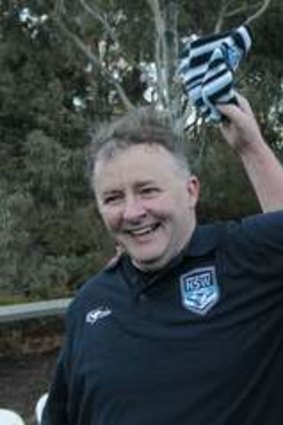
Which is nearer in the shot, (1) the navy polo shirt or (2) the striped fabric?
(1) the navy polo shirt

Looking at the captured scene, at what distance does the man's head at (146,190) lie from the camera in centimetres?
235

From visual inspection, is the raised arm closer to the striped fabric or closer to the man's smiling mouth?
the striped fabric

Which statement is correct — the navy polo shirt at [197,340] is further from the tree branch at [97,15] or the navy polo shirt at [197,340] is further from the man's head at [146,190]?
the tree branch at [97,15]

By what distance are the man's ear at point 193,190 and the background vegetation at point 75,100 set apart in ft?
45.5

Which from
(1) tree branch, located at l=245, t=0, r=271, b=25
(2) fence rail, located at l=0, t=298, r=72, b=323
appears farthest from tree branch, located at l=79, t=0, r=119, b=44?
(2) fence rail, located at l=0, t=298, r=72, b=323

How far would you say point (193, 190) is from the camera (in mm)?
2432

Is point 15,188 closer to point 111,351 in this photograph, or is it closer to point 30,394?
point 30,394

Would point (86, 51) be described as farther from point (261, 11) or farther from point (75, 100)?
point (261, 11)

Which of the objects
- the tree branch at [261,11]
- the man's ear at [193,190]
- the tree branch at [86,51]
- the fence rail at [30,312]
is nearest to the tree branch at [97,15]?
the tree branch at [86,51]

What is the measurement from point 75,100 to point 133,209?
68.3 feet

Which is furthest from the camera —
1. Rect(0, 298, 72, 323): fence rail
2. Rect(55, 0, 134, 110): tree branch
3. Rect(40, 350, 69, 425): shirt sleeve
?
Rect(55, 0, 134, 110): tree branch

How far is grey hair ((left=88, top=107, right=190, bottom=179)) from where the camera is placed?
240 cm

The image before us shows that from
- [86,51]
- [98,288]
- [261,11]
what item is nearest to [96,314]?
[98,288]

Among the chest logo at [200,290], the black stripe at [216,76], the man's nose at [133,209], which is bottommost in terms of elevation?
the chest logo at [200,290]
